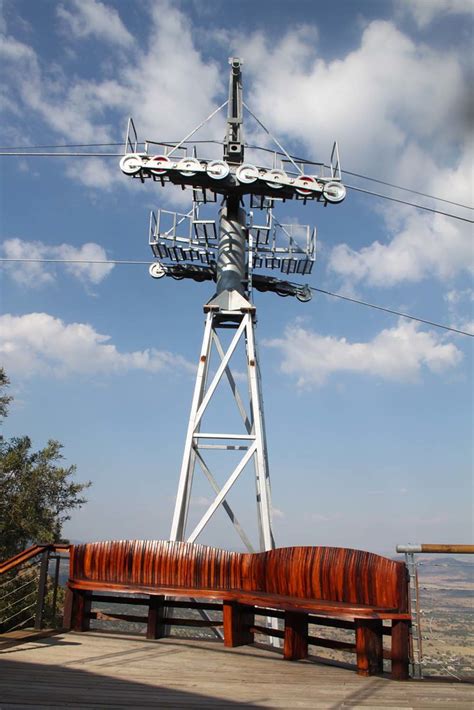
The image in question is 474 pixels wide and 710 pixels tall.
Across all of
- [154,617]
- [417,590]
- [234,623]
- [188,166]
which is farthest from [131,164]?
[417,590]

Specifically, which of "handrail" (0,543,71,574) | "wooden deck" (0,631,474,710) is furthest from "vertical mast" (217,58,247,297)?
"wooden deck" (0,631,474,710)

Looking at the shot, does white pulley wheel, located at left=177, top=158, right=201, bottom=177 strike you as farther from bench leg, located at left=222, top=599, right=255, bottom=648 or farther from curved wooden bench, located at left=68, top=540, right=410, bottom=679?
bench leg, located at left=222, top=599, right=255, bottom=648

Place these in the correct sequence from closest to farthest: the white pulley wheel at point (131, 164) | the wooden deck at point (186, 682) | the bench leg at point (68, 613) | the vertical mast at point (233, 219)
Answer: the wooden deck at point (186, 682)
the bench leg at point (68, 613)
the white pulley wheel at point (131, 164)
the vertical mast at point (233, 219)

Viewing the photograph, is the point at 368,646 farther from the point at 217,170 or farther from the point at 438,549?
the point at 217,170

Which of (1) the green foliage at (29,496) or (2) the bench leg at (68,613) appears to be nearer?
(2) the bench leg at (68,613)

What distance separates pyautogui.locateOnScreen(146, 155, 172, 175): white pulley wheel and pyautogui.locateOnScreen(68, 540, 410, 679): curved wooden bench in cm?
773

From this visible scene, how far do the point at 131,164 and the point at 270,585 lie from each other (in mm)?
8965

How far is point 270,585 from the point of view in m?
8.02

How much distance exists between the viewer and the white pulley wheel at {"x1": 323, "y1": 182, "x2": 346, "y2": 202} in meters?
13.1

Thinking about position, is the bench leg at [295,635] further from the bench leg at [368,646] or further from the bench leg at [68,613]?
the bench leg at [68,613]

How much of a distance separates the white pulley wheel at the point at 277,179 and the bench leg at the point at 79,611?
882cm

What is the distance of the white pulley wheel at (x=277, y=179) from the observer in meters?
13.0

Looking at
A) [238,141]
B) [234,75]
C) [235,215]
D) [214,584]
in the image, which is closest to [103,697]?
[214,584]

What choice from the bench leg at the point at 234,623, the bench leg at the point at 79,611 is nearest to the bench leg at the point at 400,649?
the bench leg at the point at 234,623
